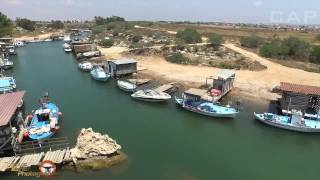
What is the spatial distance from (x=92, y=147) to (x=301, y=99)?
3174 cm

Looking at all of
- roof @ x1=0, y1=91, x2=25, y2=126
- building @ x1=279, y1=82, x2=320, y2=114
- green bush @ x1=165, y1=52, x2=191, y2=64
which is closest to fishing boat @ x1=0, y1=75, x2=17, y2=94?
roof @ x1=0, y1=91, x2=25, y2=126

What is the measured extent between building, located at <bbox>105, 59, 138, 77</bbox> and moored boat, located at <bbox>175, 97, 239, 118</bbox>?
78.1ft

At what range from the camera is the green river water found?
36500 mm

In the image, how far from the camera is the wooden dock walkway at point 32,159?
34656mm

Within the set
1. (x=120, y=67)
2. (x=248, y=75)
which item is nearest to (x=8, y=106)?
(x=120, y=67)

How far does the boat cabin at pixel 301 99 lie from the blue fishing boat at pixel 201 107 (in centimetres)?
757

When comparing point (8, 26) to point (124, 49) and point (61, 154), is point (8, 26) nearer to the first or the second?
point (124, 49)

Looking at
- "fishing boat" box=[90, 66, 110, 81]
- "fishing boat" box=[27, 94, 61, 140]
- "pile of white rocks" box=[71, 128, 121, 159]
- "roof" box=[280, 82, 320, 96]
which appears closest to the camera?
"pile of white rocks" box=[71, 128, 121, 159]

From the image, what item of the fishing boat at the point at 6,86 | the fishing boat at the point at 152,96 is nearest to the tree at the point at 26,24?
the fishing boat at the point at 6,86

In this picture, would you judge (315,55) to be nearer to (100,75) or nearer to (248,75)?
(248,75)

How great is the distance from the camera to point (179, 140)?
1748 inches

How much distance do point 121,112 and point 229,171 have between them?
2303 cm

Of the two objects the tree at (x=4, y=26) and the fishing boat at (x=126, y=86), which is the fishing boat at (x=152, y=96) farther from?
the tree at (x=4, y=26)

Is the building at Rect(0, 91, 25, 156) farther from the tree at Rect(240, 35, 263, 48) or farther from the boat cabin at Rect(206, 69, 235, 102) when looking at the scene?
the tree at Rect(240, 35, 263, 48)
